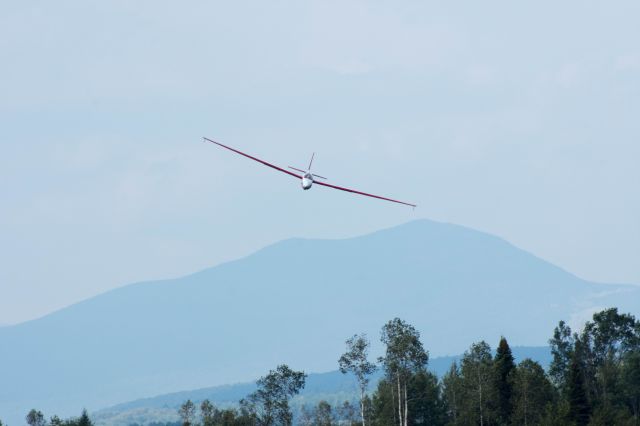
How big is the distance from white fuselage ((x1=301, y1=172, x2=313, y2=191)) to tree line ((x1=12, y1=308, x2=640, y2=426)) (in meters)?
51.9

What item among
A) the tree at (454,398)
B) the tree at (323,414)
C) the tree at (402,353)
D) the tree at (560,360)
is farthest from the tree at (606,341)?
the tree at (323,414)

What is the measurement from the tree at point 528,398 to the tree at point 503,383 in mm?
1018

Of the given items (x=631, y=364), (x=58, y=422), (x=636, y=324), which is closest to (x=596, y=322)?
(x=636, y=324)

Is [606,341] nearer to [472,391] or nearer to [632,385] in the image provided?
[632,385]

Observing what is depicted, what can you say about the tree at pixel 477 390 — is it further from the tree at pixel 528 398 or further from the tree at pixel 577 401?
the tree at pixel 577 401

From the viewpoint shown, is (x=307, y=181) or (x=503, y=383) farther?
(x=503, y=383)

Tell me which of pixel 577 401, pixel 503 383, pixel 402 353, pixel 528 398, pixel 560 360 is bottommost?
pixel 577 401

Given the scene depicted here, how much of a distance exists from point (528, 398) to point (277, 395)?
3384 cm

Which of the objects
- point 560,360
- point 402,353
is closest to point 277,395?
point 402,353

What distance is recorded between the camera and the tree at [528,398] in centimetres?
12644

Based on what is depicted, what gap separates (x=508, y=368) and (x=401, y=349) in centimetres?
1315

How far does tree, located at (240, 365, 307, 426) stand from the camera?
14488cm

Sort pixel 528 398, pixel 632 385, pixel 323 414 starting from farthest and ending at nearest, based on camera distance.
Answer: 1. pixel 323 414
2. pixel 632 385
3. pixel 528 398

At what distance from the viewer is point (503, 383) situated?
131750 mm
